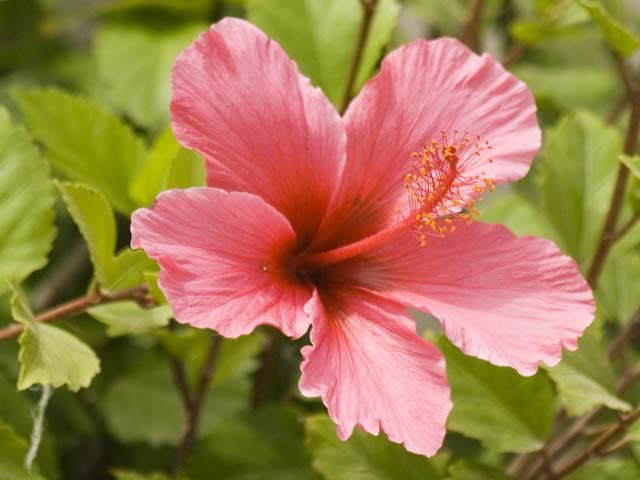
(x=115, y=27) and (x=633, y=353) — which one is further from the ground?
(x=115, y=27)

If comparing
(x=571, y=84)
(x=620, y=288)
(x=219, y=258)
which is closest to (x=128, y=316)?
(x=219, y=258)

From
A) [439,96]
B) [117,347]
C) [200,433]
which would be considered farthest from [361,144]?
[117,347]

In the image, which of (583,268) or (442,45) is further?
(583,268)

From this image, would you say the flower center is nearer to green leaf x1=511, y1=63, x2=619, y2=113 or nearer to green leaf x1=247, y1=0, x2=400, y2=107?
green leaf x1=247, y1=0, x2=400, y2=107

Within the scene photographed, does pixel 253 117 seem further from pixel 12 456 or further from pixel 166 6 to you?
pixel 166 6

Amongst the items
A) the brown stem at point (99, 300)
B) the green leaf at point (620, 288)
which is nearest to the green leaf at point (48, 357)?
the brown stem at point (99, 300)

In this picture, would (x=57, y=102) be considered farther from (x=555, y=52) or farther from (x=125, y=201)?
(x=555, y=52)

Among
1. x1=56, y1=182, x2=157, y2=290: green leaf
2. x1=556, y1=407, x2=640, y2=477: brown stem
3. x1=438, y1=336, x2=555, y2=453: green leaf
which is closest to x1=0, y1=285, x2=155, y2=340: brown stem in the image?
x1=56, y1=182, x2=157, y2=290: green leaf
